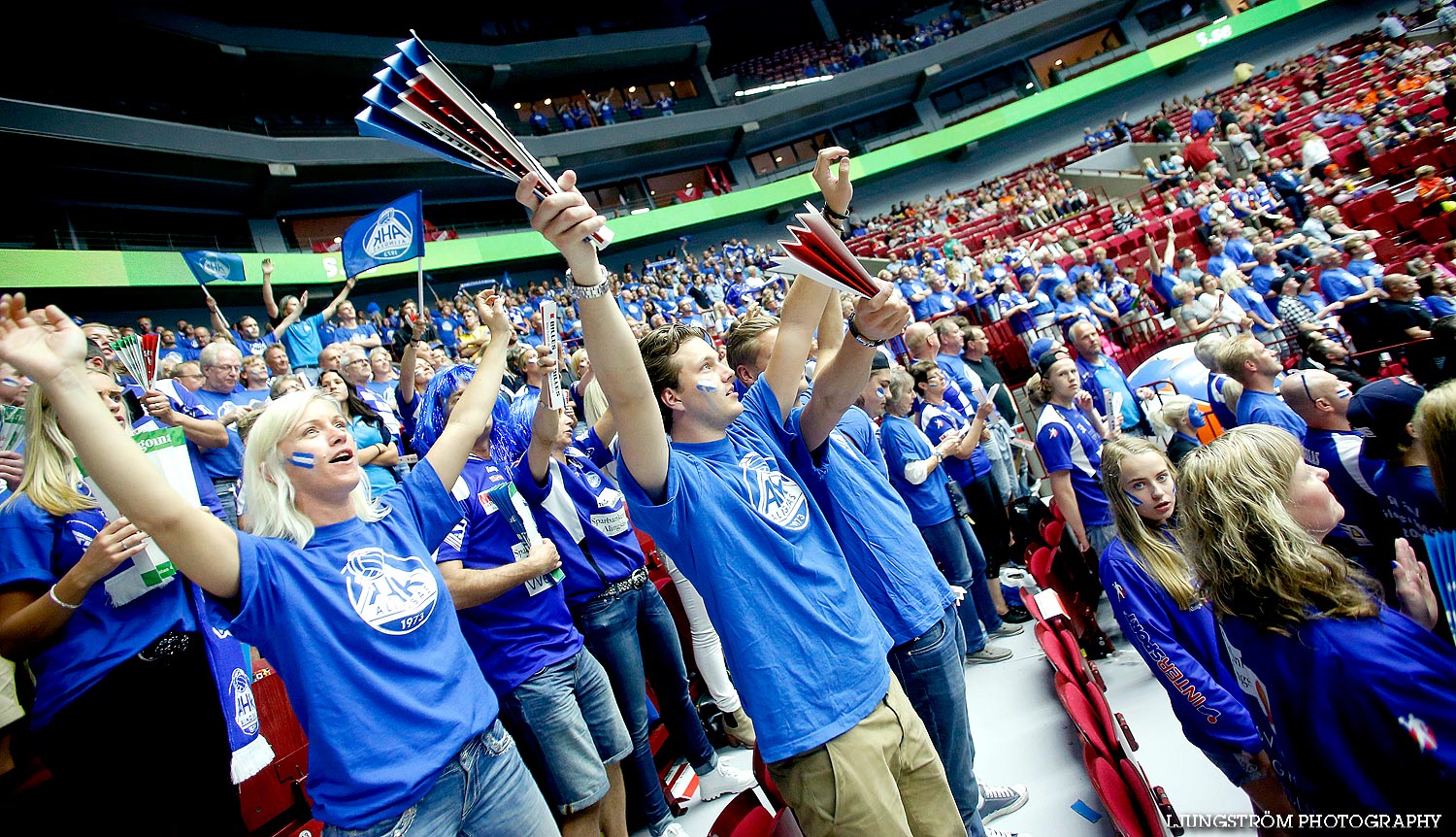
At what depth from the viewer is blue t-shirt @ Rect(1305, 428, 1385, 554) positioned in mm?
2518

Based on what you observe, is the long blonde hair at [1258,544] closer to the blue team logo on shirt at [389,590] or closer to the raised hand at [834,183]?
Answer: the raised hand at [834,183]

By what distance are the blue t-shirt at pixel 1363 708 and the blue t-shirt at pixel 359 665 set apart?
1.67 meters

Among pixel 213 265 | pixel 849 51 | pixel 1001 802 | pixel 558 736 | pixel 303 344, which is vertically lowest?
pixel 1001 802

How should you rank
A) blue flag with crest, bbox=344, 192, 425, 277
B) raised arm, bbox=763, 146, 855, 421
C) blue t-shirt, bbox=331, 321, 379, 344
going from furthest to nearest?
blue t-shirt, bbox=331, 321, 379, 344 < blue flag with crest, bbox=344, 192, 425, 277 < raised arm, bbox=763, 146, 855, 421

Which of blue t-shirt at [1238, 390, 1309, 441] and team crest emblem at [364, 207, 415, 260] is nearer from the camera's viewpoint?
blue t-shirt at [1238, 390, 1309, 441]

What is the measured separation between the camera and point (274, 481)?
5.31 ft

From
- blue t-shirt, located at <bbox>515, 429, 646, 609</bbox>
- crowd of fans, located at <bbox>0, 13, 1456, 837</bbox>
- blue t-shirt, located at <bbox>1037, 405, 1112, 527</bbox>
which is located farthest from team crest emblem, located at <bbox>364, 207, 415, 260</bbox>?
blue t-shirt, located at <bbox>1037, 405, 1112, 527</bbox>

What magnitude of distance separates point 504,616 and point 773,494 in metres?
1.13

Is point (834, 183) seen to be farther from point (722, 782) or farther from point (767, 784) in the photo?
point (722, 782)

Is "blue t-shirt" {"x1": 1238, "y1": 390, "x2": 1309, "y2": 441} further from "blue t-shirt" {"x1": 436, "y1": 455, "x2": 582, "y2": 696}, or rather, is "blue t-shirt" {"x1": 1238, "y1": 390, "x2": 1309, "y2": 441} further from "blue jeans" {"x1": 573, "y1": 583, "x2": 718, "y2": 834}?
"blue t-shirt" {"x1": 436, "y1": 455, "x2": 582, "y2": 696}

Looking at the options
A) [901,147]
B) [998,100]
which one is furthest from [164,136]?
[998,100]

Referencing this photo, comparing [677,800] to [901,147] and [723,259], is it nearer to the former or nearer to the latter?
[723,259]

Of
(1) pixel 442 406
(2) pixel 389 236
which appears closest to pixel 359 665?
(1) pixel 442 406

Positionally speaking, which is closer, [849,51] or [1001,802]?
[1001,802]
